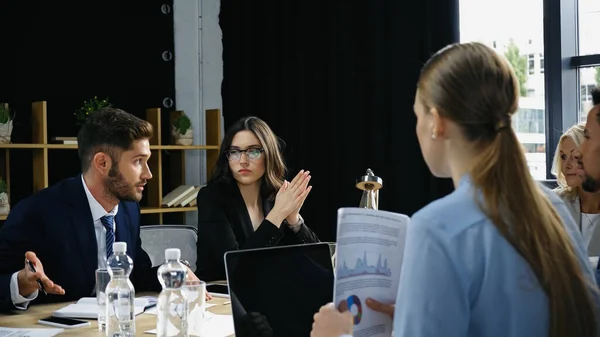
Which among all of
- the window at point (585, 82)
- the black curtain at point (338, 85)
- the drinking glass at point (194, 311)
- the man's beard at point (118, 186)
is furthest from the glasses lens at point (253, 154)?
the window at point (585, 82)

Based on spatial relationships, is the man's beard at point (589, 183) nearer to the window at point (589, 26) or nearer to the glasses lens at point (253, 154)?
the glasses lens at point (253, 154)

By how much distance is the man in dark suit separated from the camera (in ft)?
8.77

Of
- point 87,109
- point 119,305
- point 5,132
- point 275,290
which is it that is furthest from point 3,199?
point 275,290

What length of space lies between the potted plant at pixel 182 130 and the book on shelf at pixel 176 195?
0.30m

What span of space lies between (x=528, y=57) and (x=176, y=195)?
7.73 feet

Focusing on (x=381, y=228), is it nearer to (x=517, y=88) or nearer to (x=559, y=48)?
(x=517, y=88)

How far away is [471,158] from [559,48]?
2.82 meters

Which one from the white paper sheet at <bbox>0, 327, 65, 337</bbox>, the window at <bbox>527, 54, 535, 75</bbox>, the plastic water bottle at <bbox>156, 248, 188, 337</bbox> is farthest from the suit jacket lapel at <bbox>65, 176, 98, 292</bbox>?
the window at <bbox>527, 54, 535, 75</bbox>

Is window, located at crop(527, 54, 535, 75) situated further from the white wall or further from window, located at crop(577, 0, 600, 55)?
the white wall

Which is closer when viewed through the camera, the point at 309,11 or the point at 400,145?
the point at 400,145

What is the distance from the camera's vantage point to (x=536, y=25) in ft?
12.9

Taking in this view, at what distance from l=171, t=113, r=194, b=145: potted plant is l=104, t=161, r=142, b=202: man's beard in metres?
1.95

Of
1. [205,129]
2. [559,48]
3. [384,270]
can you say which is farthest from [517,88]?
[205,129]

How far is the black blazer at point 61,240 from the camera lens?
2650 millimetres
